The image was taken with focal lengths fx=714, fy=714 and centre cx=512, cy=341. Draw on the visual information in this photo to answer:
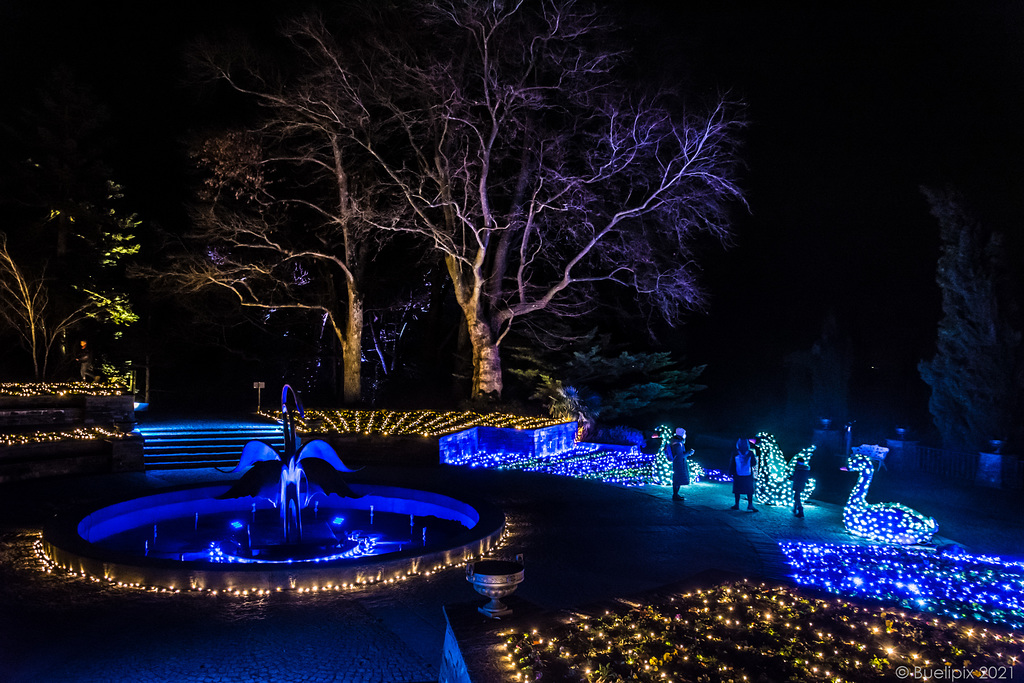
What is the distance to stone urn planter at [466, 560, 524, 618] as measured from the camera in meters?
4.59

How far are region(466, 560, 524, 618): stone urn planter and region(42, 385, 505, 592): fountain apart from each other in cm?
227

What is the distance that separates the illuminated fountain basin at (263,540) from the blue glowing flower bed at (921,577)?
11.5ft

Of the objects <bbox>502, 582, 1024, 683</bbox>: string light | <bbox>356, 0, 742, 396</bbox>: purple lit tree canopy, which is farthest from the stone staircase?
<bbox>502, 582, 1024, 683</bbox>: string light

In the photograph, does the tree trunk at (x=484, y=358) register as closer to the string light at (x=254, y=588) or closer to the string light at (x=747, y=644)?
the string light at (x=254, y=588)

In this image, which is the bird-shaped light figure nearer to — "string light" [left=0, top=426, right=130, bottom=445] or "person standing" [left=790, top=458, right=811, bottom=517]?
"string light" [left=0, top=426, right=130, bottom=445]

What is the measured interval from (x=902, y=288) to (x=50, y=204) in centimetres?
2842

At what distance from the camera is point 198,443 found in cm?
1510

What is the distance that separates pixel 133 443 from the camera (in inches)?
507

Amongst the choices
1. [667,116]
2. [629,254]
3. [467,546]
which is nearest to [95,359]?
[629,254]

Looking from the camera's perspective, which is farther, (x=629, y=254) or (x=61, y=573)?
(x=629, y=254)

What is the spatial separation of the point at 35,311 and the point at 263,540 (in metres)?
17.8

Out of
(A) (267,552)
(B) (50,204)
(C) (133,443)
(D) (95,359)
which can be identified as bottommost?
(A) (267,552)

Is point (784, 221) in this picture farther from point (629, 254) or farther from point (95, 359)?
point (95, 359)

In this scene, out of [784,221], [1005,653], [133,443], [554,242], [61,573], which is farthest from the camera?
[784,221]
